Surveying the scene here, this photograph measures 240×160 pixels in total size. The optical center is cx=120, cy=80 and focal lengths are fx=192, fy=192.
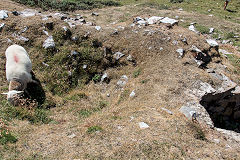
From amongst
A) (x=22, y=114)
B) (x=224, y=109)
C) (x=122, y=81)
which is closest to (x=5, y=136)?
(x=22, y=114)

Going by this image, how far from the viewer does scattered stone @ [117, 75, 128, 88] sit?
12.7 m

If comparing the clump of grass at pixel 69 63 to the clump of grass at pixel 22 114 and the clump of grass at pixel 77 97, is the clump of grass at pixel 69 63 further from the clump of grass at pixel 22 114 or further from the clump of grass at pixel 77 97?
the clump of grass at pixel 22 114

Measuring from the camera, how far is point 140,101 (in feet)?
34.9

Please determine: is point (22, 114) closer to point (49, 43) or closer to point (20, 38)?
point (49, 43)

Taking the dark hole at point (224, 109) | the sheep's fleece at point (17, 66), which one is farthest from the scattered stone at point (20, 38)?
the dark hole at point (224, 109)

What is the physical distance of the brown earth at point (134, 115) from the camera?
709cm

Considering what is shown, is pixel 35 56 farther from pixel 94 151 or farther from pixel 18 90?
pixel 94 151

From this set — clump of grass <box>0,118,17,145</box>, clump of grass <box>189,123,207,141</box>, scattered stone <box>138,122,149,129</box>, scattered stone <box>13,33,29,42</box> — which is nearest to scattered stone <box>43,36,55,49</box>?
scattered stone <box>13,33,29,42</box>

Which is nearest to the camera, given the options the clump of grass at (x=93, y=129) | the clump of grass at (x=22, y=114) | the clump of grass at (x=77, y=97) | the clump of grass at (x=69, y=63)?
the clump of grass at (x=93, y=129)

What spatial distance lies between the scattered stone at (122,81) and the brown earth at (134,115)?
0.99 feet

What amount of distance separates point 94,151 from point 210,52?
12867mm

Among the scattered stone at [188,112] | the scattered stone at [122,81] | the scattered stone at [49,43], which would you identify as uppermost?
the scattered stone at [49,43]

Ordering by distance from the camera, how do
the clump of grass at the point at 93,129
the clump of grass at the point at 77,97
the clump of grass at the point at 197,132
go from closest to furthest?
the clump of grass at the point at 93,129
the clump of grass at the point at 197,132
the clump of grass at the point at 77,97

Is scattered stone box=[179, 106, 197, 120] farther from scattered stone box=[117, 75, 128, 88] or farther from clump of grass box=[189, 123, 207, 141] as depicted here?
scattered stone box=[117, 75, 128, 88]
